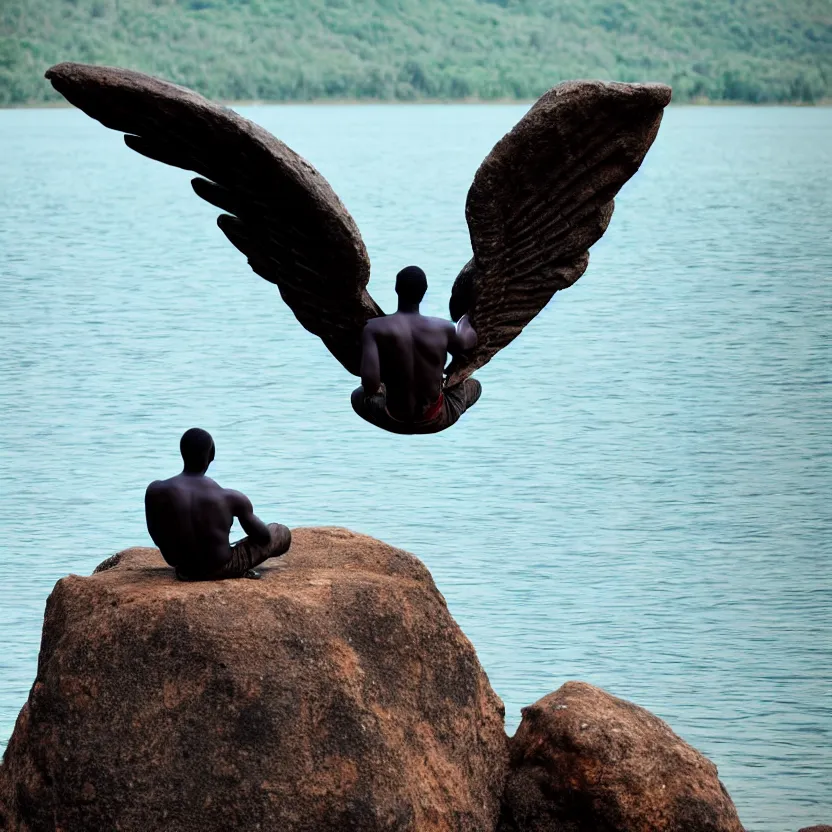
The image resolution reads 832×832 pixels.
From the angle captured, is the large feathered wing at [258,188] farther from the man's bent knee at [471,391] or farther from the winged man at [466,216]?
the man's bent knee at [471,391]

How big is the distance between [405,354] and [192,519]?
1557 mm

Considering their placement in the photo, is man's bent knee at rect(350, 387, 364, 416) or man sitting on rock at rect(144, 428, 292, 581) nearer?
man sitting on rock at rect(144, 428, 292, 581)

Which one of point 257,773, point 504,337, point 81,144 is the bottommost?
point 81,144

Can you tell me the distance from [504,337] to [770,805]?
314 cm

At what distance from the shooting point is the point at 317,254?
9.78 metres

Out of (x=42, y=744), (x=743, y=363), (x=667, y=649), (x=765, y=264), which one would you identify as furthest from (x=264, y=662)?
(x=765, y=264)

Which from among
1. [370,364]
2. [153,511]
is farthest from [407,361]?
[153,511]

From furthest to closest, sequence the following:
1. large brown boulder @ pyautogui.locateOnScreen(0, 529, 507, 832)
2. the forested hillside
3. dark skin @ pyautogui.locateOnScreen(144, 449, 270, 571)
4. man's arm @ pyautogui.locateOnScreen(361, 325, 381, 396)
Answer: the forested hillside
man's arm @ pyautogui.locateOnScreen(361, 325, 381, 396)
dark skin @ pyautogui.locateOnScreen(144, 449, 270, 571)
large brown boulder @ pyautogui.locateOnScreen(0, 529, 507, 832)

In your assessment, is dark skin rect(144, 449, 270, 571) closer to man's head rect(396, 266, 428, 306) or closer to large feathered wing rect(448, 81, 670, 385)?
man's head rect(396, 266, 428, 306)

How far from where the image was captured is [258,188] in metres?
9.46

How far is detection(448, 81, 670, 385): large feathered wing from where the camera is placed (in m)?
9.59

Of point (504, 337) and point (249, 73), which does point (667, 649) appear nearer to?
point (504, 337)

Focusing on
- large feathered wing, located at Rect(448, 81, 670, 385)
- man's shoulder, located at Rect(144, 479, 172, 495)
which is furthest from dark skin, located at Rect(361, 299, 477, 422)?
man's shoulder, located at Rect(144, 479, 172, 495)

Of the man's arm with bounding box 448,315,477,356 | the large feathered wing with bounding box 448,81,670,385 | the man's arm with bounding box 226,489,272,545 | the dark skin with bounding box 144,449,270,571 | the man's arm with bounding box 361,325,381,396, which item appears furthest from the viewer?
the man's arm with bounding box 448,315,477,356
